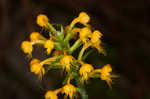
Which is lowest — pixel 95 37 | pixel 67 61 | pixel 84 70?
pixel 84 70

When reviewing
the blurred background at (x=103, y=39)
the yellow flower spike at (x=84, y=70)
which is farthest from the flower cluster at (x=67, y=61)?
the blurred background at (x=103, y=39)

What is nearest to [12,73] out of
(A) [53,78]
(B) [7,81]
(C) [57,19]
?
(B) [7,81]

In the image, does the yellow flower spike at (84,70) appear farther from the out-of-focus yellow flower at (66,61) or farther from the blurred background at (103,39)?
the blurred background at (103,39)

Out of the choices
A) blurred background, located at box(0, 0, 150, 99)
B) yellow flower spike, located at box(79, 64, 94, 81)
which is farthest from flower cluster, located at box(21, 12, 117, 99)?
blurred background, located at box(0, 0, 150, 99)

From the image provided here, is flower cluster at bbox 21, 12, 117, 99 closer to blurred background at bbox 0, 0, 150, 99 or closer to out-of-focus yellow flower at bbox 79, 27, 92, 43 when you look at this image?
out-of-focus yellow flower at bbox 79, 27, 92, 43

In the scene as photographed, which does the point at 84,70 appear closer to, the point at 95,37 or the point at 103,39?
the point at 95,37

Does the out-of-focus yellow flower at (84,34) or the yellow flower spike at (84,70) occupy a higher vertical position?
the out-of-focus yellow flower at (84,34)

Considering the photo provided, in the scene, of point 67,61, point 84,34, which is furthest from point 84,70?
point 84,34

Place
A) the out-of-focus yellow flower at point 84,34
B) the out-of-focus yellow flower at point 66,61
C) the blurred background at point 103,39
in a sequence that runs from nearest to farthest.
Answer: the out-of-focus yellow flower at point 66,61, the out-of-focus yellow flower at point 84,34, the blurred background at point 103,39
